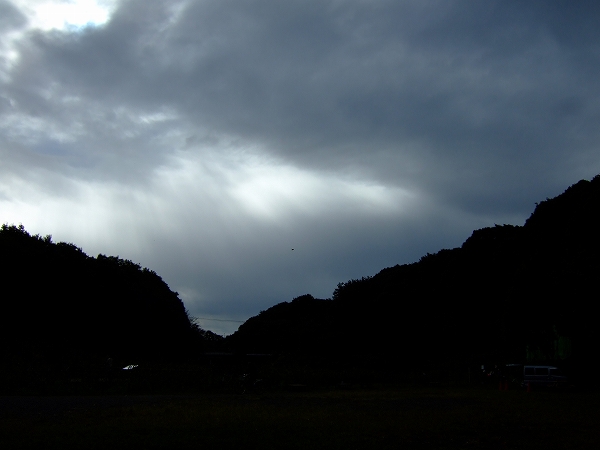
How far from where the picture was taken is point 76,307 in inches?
1941

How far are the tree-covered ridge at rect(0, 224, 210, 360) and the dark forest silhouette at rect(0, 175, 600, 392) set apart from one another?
12 cm

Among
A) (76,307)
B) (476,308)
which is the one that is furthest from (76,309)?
(476,308)

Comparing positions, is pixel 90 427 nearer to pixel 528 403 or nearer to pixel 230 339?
pixel 528 403

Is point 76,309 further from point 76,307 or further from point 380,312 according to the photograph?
point 380,312

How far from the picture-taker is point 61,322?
47562mm

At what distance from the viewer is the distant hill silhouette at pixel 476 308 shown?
29.2 m

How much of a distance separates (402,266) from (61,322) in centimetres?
3922

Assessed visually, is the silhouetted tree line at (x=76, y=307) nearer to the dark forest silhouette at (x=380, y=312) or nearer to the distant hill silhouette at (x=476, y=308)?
the dark forest silhouette at (x=380, y=312)

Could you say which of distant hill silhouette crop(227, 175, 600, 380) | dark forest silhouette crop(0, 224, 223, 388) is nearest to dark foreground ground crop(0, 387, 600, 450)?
distant hill silhouette crop(227, 175, 600, 380)

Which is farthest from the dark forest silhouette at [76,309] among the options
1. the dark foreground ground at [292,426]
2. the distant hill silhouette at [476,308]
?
the dark foreground ground at [292,426]

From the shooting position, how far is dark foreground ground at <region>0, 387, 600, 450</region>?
37.1 feet

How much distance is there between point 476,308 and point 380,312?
9.54 m

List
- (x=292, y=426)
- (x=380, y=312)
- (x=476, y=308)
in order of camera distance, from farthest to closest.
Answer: (x=380, y=312), (x=476, y=308), (x=292, y=426)

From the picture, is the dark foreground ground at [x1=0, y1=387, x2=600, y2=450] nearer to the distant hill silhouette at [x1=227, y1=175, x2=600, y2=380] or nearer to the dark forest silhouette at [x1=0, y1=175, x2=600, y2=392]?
the distant hill silhouette at [x1=227, y1=175, x2=600, y2=380]
